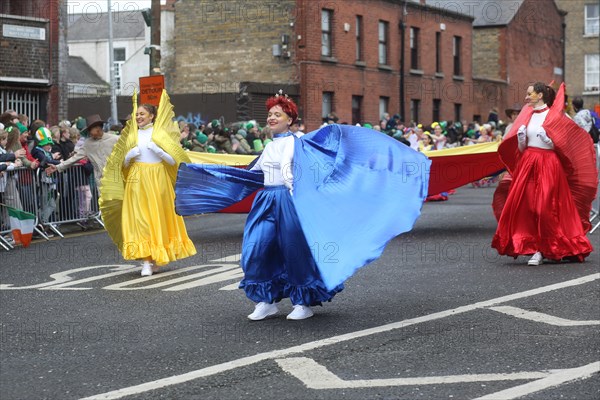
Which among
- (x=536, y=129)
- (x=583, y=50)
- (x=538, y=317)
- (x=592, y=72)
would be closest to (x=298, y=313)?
(x=538, y=317)

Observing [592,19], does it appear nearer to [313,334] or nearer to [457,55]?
[457,55]

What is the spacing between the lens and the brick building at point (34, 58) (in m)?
25.2

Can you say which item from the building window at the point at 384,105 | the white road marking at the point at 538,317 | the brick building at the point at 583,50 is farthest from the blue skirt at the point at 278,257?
the brick building at the point at 583,50

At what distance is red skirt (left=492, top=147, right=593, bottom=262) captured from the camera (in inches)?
471

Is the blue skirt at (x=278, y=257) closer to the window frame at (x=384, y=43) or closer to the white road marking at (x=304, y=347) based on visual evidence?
the white road marking at (x=304, y=347)

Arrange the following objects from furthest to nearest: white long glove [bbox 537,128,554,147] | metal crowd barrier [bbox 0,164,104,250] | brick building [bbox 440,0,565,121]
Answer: brick building [bbox 440,0,565,121] → metal crowd barrier [bbox 0,164,104,250] → white long glove [bbox 537,128,554,147]

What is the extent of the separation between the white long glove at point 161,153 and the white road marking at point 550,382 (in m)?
5.96

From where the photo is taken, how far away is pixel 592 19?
65125mm

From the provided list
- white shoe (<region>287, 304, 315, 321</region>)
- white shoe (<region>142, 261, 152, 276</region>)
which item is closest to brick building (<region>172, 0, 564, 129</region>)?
white shoe (<region>142, 261, 152, 276</region>)

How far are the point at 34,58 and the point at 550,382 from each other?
2163 cm

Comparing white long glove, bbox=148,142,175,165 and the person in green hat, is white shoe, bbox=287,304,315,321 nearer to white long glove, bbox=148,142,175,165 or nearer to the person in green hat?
white long glove, bbox=148,142,175,165

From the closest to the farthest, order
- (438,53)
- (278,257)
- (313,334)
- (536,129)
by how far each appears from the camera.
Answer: (313,334)
(278,257)
(536,129)
(438,53)

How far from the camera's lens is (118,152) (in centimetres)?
1226

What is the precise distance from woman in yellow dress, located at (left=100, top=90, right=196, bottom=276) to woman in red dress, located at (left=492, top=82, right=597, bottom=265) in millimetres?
3529
